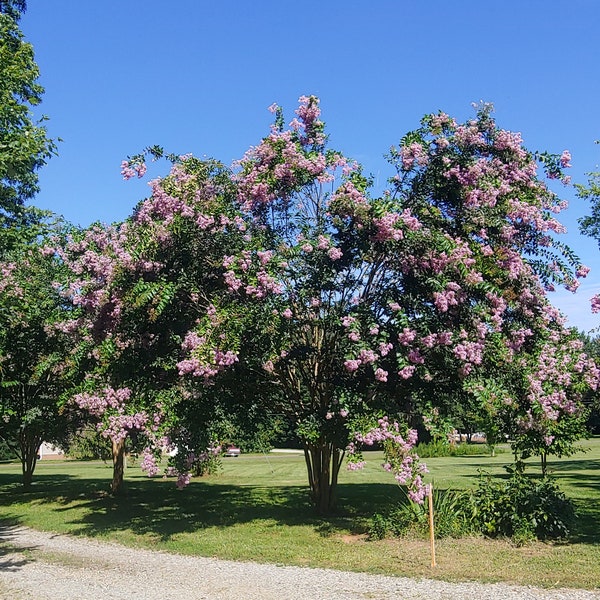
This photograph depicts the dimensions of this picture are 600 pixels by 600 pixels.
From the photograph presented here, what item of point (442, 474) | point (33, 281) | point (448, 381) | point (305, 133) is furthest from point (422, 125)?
point (442, 474)

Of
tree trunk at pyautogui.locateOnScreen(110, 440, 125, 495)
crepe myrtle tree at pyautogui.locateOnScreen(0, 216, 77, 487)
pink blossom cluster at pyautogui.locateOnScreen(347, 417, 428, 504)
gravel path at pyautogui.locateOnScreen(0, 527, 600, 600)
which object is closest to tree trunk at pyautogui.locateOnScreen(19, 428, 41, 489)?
crepe myrtle tree at pyautogui.locateOnScreen(0, 216, 77, 487)

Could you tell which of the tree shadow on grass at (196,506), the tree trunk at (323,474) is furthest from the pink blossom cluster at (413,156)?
the tree shadow on grass at (196,506)

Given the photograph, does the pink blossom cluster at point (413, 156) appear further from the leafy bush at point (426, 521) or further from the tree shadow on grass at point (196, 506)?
the tree shadow on grass at point (196, 506)

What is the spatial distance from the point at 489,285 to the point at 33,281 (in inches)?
451

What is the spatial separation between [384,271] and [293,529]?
15.6 feet

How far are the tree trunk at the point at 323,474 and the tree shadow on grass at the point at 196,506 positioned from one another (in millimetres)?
251

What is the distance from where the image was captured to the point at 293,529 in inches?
418

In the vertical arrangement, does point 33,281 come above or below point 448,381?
above

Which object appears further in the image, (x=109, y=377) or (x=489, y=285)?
(x=109, y=377)

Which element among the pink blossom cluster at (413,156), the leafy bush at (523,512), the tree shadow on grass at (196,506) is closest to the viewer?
the leafy bush at (523,512)

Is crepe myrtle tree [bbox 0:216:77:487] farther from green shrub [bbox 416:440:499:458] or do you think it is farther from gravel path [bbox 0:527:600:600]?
green shrub [bbox 416:440:499:458]

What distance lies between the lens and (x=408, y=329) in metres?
8.84

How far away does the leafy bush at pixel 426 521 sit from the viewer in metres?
9.30

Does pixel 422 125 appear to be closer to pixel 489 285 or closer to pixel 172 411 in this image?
pixel 489 285
